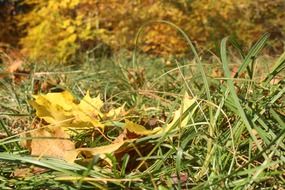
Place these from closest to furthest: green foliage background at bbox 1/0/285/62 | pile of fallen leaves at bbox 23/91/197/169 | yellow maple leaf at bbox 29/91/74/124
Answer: pile of fallen leaves at bbox 23/91/197/169 → yellow maple leaf at bbox 29/91/74/124 → green foliage background at bbox 1/0/285/62

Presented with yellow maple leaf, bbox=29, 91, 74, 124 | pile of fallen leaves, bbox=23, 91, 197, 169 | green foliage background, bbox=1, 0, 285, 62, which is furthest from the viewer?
green foliage background, bbox=1, 0, 285, 62

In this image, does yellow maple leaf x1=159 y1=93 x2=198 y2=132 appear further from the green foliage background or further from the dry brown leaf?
the green foliage background

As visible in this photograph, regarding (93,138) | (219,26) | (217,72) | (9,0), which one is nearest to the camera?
(93,138)

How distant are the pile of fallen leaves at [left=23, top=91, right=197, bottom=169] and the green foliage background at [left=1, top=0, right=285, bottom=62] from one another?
18.4 feet

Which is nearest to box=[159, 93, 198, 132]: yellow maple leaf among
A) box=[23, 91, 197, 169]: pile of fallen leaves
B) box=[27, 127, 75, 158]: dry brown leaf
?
box=[23, 91, 197, 169]: pile of fallen leaves

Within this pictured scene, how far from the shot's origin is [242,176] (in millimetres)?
1076

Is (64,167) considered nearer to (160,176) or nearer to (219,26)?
(160,176)

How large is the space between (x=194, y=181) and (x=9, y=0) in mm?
8704

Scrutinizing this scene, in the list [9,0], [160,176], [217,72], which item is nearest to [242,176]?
[160,176]

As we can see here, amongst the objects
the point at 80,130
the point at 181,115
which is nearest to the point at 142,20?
the point at 80,130

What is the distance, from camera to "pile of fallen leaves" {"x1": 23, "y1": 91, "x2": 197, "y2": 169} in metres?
1.11

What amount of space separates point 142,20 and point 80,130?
248 inches

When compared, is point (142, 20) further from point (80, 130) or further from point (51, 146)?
point (51, 146)

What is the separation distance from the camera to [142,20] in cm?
748
